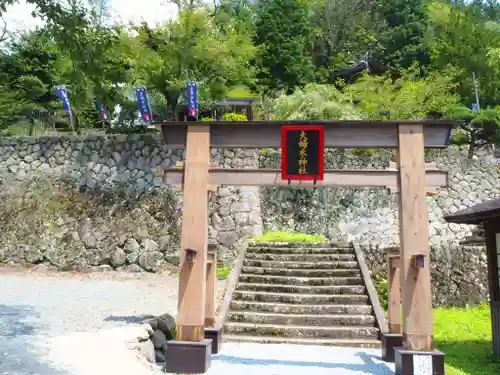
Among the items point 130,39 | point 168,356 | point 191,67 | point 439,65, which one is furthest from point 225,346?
point 439,65

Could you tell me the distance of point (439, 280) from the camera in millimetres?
12039

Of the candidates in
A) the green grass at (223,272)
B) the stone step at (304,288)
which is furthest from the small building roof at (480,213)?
the green grass at (223,272)

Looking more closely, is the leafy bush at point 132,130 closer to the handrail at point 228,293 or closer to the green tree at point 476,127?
the handrail at point 228,293

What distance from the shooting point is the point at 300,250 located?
471 inches

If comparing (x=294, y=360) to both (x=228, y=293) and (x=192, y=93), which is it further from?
(x=192, y=93)

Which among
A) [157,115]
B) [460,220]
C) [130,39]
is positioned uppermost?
[130,39]

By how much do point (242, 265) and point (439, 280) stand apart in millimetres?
5213

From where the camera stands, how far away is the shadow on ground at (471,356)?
703 centimetres

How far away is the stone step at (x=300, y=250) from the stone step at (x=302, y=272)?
101cm

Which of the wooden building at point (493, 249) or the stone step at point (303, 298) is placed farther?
the stone step at point (303, 298)

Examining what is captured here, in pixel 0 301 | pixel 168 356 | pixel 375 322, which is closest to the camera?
pixel 168 356

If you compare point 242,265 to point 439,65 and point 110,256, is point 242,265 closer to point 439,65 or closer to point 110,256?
point 110,256

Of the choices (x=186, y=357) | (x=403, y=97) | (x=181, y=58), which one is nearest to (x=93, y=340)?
(x=186, y=357)

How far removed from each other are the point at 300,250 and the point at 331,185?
5.59m
